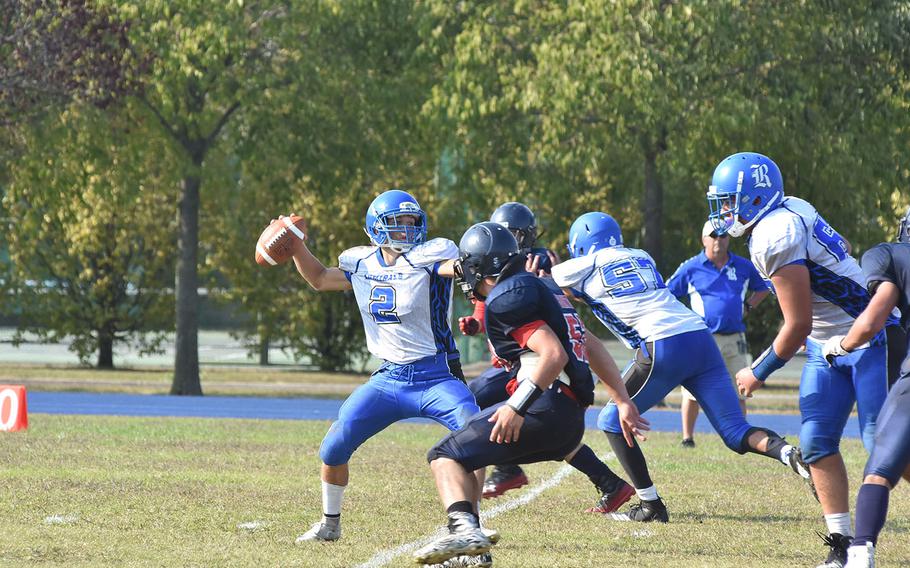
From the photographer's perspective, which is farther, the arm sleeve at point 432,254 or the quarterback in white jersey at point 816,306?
the arm sleeve at point 432,254

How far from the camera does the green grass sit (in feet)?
23.1

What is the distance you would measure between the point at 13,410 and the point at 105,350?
1622cm

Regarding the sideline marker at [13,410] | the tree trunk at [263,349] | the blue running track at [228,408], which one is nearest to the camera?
the sideline marker at [13,410]

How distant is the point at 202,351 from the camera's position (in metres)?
37.4

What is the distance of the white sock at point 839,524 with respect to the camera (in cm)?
682

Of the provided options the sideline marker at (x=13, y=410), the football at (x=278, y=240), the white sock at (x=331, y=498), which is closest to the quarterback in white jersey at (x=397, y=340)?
the white sock at (x=331, y=498)

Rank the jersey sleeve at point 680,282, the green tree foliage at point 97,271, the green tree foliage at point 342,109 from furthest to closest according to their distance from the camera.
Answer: the green tree foliage at point 97,271
the green tree foliage at point 342,109
the jersey sleeve at point 680,282

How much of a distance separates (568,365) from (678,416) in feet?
39.7

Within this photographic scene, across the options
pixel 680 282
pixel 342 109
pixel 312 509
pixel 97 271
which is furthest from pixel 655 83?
pixel 97 271

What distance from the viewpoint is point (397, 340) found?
7480 millimetres

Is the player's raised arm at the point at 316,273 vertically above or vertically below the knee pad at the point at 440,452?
above

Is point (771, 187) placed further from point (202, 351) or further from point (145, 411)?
point (202, 351)

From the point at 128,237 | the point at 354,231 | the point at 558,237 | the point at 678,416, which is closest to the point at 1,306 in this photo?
the point at 128,237

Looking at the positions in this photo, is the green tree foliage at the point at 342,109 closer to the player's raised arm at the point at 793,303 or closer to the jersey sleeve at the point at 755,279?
the jersey sleeve at the point at 755,279
